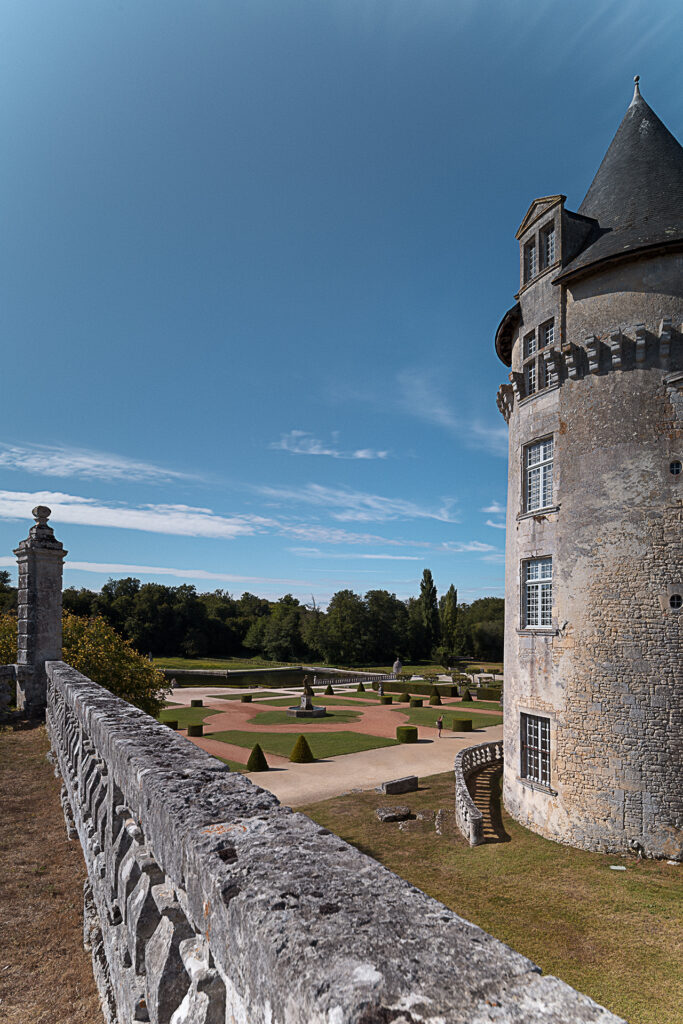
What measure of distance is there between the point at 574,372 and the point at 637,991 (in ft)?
38.5

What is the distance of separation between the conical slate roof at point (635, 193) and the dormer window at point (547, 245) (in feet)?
2.76

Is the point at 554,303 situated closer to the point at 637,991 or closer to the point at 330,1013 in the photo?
the point at 637,991

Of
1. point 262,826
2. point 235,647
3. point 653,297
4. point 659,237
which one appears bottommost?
point 235,647

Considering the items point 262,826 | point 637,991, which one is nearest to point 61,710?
point 262,826

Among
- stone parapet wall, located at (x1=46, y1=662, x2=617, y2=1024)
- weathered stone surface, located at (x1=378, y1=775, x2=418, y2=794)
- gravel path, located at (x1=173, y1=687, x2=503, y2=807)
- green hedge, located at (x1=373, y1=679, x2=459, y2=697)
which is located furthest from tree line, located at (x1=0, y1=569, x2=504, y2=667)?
stone parapet wall, located at (x1=46, y1=662, x2=617, y2=1024)

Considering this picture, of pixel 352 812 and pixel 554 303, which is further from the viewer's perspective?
pixel 352 812

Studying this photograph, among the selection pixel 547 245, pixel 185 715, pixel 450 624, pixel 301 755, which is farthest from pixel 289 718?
pixel 450 624

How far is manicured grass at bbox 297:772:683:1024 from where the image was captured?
8.28m

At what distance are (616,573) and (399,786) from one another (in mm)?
9695

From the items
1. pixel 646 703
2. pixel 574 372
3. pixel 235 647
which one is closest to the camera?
pixel 646 703

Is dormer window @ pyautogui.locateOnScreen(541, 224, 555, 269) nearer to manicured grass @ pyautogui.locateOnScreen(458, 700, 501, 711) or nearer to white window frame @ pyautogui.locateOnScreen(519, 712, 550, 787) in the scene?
white window frame @ pyautogui.locateOnScreen(519, 712, 550, 787)

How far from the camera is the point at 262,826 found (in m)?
2.38

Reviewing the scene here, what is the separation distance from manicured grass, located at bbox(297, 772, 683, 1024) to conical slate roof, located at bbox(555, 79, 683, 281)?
13.3 metres

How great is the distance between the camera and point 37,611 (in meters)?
11.1
